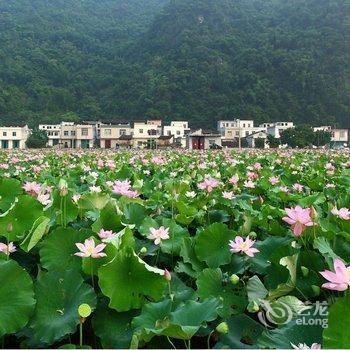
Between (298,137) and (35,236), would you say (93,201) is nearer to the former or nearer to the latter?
(35,236)

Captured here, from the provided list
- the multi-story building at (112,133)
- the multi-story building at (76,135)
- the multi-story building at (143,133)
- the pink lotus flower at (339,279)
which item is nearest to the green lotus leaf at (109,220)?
the pink lotus flower at (339,279)

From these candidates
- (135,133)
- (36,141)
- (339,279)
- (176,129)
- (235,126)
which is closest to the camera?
(339,279)

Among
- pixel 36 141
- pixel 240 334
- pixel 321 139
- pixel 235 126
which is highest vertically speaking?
pixel 235 126

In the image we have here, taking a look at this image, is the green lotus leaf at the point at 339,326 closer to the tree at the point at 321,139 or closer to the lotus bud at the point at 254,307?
the lotus bud at the point at 254,307

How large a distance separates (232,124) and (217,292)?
64339 mm

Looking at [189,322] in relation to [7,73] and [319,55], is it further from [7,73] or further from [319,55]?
[7,73]

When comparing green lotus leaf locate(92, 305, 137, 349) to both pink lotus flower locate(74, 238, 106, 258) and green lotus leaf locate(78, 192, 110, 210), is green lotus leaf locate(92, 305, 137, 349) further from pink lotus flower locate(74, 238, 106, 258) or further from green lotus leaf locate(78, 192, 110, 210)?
green lotus leaf locate(78, 192, 110, 210)

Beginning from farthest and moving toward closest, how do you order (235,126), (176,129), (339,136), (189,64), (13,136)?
(189,64)
(176,129)
(235,126)
(339,136)
(13,136)

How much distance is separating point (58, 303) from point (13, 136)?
60.8m

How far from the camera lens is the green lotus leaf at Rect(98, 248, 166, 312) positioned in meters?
1.22

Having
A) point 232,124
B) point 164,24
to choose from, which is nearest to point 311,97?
point 232,124

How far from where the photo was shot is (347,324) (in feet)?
2.94

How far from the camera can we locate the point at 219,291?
1404 millimetres

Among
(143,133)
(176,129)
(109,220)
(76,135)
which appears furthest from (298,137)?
(109,220)
